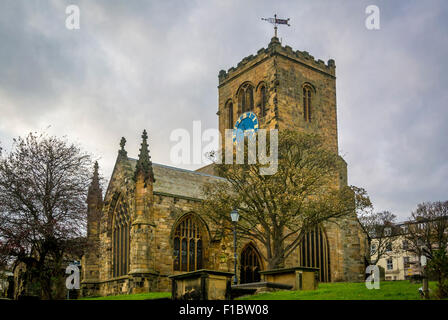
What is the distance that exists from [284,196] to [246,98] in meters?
22.0

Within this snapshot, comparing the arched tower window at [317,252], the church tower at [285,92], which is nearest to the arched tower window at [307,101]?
the church tower at [285,92]

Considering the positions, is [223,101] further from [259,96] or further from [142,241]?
[142,241]

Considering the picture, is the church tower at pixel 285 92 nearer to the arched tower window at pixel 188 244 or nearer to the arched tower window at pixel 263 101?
the arched tower window at pixel 263 101

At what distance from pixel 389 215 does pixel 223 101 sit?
23.2m

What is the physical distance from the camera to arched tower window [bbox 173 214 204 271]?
3247 centimetres

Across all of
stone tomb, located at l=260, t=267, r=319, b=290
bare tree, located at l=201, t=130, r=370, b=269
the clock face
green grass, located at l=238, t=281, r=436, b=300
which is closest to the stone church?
the clock face

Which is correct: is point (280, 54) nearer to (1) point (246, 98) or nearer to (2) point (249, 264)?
(1) point (246, 98)

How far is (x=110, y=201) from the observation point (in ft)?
115

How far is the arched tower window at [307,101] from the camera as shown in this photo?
4738 centimetres

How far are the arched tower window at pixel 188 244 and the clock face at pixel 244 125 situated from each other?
1437 cm

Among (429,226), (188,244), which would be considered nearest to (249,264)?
(188,244)

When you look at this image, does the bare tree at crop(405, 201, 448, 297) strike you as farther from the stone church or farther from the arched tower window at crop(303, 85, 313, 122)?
the arched tower window at crop(303, 85, 313, 122)

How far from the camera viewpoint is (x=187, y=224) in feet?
110

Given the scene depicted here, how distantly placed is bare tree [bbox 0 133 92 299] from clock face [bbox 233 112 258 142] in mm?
19430
